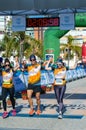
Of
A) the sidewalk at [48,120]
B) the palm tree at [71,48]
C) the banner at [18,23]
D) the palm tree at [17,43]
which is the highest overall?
the banner at [18,23]

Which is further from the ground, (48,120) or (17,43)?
(48,120)

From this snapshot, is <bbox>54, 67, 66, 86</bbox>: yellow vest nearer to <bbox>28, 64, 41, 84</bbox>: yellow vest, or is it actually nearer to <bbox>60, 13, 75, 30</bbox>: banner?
<bbox>28, 64, 41, 84</bbox>: yellow vest

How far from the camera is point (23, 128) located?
1049cm

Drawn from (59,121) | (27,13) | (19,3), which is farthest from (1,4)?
(27,13)

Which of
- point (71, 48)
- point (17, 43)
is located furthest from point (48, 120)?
point (71, 48)

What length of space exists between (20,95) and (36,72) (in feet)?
21.4

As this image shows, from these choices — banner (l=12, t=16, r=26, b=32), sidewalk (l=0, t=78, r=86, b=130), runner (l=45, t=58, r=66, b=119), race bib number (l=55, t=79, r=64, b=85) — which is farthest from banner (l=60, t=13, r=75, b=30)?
race bib number (l=55, t=79, r=64, b=85)

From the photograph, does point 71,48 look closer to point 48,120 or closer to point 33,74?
point 33,74

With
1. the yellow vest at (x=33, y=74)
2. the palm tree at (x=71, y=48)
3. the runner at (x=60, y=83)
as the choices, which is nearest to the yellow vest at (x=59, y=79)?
the runner at (x=60, y=83)

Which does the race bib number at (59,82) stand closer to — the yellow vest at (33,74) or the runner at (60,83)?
the runner at (60,83)

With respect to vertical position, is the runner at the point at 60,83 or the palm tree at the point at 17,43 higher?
the runner at the point at 60,83

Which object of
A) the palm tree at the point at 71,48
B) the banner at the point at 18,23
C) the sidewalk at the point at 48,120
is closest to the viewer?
the sidewalk at the point at 48,120

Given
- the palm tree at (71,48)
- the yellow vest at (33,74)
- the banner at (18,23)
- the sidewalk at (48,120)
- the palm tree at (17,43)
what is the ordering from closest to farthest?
the sidewalk at (48,120), the yellow vest at (33,74), the banner at (18,23), the palm tree at (17,43), the palm tree at (71,48)

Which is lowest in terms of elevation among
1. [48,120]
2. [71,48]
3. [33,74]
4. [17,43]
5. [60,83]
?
[71,48]
